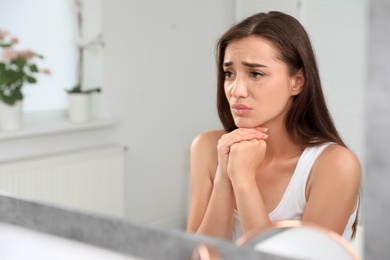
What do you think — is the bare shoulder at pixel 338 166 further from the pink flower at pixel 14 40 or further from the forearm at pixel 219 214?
the pink flower at pixel 14 40

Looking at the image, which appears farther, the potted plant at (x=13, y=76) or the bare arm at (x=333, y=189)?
the potted plant at (x=13, y=76)

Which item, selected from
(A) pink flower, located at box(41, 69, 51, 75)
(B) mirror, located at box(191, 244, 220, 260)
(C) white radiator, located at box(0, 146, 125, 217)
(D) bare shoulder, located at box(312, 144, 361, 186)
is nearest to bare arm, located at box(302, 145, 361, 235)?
(D) bare shoulder, located at box(312, 144, 361, 186)

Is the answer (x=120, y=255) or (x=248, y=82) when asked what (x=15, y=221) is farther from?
(x=248, y=82)

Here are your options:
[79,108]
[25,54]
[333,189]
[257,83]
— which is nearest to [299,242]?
[333,189]

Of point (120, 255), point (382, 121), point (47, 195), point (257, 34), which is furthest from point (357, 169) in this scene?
point (47, 195)

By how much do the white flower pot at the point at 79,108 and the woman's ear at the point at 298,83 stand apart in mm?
265

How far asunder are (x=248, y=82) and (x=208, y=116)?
76 mm

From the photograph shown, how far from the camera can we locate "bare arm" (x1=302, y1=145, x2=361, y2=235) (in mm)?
656

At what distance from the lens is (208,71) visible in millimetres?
742

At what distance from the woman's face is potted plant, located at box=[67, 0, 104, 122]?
18 cm

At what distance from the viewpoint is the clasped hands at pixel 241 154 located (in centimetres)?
73

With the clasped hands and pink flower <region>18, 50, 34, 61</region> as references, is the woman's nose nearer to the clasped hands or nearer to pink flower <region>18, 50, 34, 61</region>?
the clasped hands

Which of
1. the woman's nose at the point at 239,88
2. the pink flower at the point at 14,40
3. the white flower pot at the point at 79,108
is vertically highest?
the pink flower at the point at 14,40

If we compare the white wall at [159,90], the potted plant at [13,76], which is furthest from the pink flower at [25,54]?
the white wall at [159,90]
